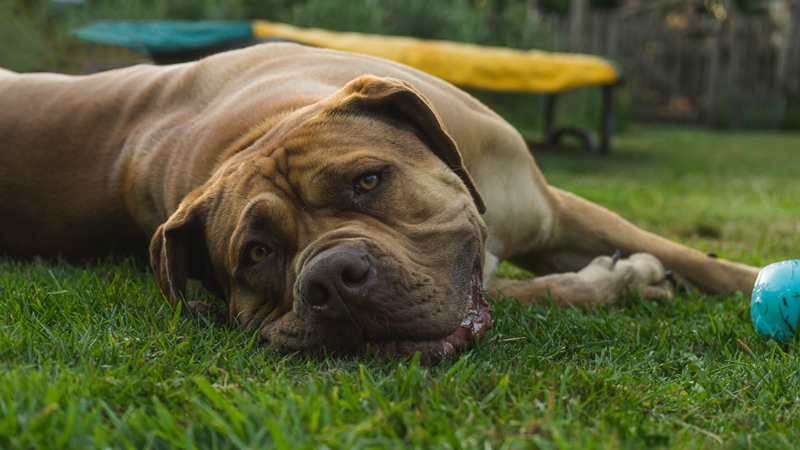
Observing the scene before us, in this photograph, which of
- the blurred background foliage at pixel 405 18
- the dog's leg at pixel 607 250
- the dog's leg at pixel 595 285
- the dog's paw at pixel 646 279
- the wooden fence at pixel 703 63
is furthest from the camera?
the wooden fence at pixel 703 63

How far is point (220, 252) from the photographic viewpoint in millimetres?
2631

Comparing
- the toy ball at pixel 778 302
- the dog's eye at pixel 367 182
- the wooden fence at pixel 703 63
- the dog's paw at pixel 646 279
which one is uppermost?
the dog's eye at pixel 367 182

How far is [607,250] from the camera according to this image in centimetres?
359

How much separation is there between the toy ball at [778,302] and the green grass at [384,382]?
0.06 meters

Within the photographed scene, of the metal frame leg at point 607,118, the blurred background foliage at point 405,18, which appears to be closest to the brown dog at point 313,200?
the blurred background foliage at point 405,18

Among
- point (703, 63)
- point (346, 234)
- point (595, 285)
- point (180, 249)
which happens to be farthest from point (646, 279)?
point (703, 63)

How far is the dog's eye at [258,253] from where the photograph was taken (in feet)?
8.19

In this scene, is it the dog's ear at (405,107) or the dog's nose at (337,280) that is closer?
the dog's nose at (337,280)

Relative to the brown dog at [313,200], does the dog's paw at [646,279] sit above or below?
below

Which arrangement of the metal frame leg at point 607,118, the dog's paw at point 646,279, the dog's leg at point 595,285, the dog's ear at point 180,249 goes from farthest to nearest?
the metal frame leg at point 607,118 → the dog's paw at point 646,279 → the dog's leg at point 595,285 → the dog's ear at point 180,249

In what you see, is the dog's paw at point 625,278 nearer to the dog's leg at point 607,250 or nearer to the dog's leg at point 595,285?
the dog's leg at point 595,285

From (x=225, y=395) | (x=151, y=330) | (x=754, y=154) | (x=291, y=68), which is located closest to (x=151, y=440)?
(x=225, y=395)

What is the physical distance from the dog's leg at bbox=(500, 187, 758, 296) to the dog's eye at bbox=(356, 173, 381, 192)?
1288 mm

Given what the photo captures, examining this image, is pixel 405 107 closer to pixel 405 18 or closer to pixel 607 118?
pixel 607 118
